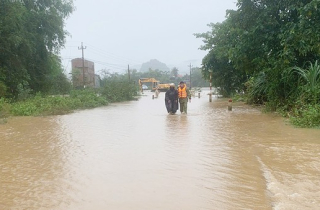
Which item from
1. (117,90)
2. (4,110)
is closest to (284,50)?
(4,110)

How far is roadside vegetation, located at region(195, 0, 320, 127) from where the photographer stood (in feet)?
39.3

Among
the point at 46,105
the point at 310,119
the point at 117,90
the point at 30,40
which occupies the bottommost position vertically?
the point at 310,119

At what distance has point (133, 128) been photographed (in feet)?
36.5

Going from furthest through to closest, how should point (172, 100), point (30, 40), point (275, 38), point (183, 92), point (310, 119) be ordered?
1. point (30, 40)
2. point (172, 100)
3. point (183, 92)
4. point (275, 38)
5. point (310, 119)

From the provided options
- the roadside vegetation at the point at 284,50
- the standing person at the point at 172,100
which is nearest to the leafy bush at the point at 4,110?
the standing person at the point at 172,100

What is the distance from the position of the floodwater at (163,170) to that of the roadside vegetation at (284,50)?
3015 millimetres

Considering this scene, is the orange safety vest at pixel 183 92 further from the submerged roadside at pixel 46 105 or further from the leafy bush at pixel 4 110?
the leafy bush at pixel 4 110

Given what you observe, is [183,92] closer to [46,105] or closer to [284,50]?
[284,50]

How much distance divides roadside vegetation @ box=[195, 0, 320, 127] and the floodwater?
302 cm

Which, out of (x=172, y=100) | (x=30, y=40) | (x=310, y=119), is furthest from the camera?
(x=30, y=40)

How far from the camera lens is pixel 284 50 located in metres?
13.0

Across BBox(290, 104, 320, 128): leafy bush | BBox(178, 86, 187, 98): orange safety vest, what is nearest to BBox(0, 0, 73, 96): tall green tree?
BBox(178, 86, 187, 98): orange safety vest

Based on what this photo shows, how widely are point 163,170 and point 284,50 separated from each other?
30.2 feet

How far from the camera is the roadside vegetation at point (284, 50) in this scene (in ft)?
39.3
